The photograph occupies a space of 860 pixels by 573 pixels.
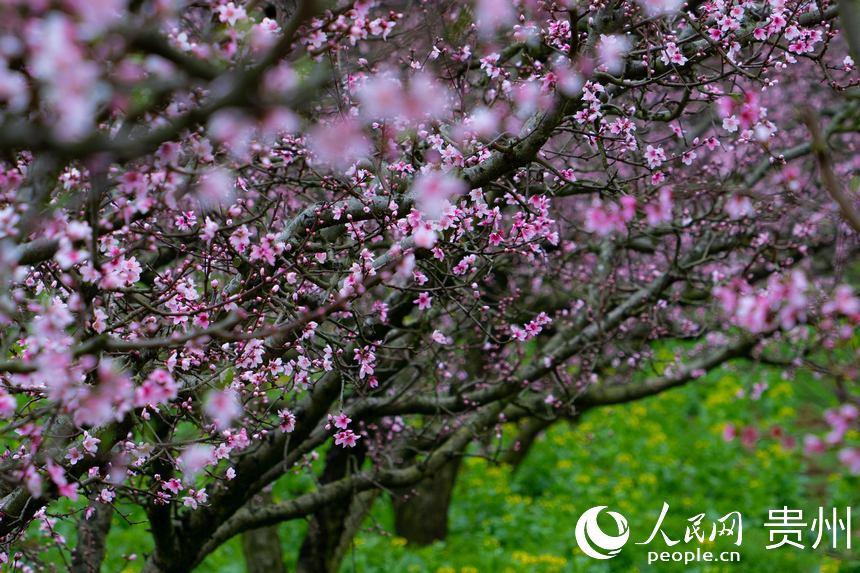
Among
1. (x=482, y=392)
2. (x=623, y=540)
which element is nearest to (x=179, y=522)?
(x=482, y=392)

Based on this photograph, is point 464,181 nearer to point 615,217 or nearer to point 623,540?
point 615,217

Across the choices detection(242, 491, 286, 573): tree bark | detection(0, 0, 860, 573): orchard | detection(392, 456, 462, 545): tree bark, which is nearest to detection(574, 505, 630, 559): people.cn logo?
detection(392, 456, 462, 545): tree bark

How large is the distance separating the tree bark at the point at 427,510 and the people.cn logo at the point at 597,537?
1693mm

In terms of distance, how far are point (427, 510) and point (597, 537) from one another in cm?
215

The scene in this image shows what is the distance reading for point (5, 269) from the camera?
281 cm

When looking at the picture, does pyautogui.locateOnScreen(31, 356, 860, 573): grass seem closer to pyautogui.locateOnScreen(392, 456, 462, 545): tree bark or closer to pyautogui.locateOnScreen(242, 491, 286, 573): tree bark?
pyautogui.locateOnScreen(392, 456, 462, 545): tree bark

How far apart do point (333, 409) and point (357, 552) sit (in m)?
3.59

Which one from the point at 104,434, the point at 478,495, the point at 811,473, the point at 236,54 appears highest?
the point at 478,495

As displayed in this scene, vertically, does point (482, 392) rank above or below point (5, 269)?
above

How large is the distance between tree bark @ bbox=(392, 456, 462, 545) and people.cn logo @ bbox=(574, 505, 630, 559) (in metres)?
1.69

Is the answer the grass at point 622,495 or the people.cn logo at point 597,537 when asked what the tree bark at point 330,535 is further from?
the people.cn logo at point 597,537

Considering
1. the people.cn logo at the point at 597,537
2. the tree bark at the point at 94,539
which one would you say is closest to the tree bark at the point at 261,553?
the tree bark at the point at 94,539

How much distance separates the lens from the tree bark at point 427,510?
9.82 meters

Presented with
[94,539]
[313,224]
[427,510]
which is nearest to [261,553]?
[94,539]
